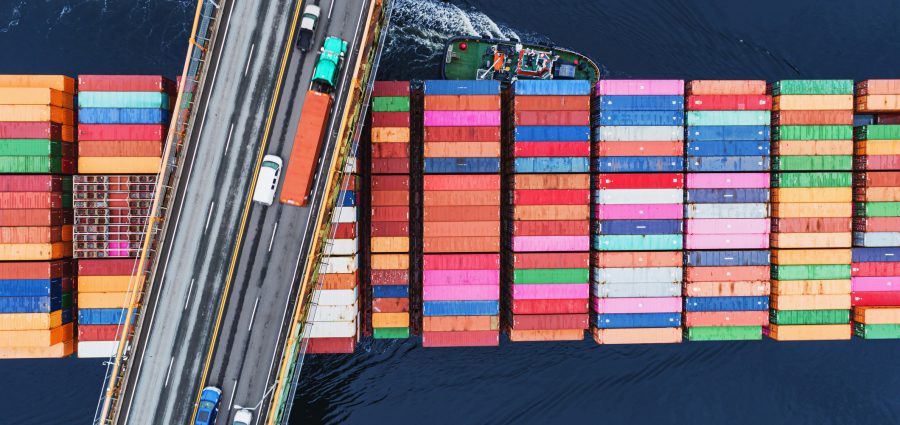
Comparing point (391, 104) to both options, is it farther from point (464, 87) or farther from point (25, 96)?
point (25, 96)

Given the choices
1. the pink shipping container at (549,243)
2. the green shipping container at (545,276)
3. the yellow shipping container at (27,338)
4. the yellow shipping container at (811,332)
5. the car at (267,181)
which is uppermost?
the car at (267,181)

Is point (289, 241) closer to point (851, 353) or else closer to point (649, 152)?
point (649, 152)

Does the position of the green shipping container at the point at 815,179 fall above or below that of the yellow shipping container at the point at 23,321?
above

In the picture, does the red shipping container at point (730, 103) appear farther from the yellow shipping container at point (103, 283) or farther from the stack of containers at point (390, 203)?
the yellow shipping container at point (103, 283)

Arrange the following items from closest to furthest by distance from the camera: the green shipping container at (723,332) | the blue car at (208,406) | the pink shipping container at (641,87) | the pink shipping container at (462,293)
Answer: the blue car at (208,406) → the pink shipping container at (641,87) → the pink shipping container at (462,293) → the green shipping container at (723,332)

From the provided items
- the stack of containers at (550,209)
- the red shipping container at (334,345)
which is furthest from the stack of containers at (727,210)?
the red shipping container at (334,345)

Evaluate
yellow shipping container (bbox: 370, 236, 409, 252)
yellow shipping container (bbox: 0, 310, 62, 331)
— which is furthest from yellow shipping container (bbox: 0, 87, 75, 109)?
yellow shipping container (bbox: 370, 236, 409, 252)
